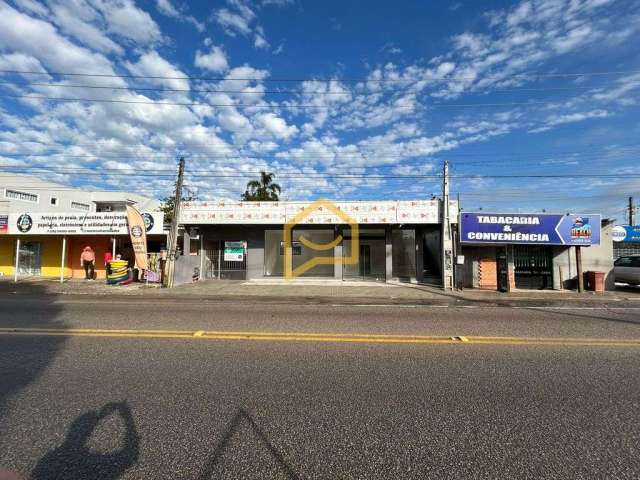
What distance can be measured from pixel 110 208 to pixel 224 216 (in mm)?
36664

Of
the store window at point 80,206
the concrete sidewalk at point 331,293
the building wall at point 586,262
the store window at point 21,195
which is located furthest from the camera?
the store window at point 80,206

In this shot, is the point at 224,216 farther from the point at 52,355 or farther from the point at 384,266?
the point at 52,355

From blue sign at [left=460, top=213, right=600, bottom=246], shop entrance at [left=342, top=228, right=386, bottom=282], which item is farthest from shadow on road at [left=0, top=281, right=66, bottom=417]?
blue sign at [left=460, top=213, right=600, bottom=246]

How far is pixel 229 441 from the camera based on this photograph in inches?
117

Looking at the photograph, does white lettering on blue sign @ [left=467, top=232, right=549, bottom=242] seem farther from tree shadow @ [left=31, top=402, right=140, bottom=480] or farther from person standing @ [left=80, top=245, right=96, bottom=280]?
person standing @ [left=80, top=245, right=96, bottom=280]

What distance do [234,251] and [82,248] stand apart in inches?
383

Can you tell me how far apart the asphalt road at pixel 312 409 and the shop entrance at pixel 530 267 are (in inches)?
517

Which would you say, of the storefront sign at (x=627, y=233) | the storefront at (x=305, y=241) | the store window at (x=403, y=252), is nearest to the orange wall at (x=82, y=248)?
the storefront at (x=305, y=241)

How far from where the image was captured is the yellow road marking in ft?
20.5

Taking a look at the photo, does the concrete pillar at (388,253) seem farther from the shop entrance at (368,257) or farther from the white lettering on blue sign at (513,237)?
the white lettering on blue sign at (513,237)

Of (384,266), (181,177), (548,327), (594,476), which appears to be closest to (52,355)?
(594,476)

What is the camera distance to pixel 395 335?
6.73 metres

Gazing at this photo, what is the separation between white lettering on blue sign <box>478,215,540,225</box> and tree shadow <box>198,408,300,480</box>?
16608 mm

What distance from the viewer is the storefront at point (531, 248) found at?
16812 mm
